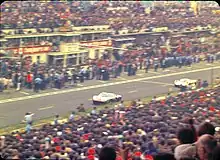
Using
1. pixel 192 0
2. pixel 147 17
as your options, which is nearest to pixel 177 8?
pixel 192 0

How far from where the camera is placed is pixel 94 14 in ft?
59.6

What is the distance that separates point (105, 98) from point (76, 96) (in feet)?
2.41

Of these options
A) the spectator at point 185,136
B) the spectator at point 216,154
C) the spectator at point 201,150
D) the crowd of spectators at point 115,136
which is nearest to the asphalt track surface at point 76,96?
the crowd of spectators at point 115,136

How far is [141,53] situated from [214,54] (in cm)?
222

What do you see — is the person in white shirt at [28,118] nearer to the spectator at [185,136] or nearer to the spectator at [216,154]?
the spectator at [185,136]

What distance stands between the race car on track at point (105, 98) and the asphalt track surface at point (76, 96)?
131 millimetres

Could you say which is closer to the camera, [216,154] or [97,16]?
[216,154]

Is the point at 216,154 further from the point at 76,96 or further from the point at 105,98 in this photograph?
the point at 76,96

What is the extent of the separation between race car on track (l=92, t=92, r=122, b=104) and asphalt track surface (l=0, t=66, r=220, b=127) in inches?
5.2

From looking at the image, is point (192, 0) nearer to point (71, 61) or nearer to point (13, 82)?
point (71, 61)

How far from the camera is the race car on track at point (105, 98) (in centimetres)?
918

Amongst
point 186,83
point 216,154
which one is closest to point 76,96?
point 186,83

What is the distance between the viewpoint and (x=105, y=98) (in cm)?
923

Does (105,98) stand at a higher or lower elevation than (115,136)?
lower
